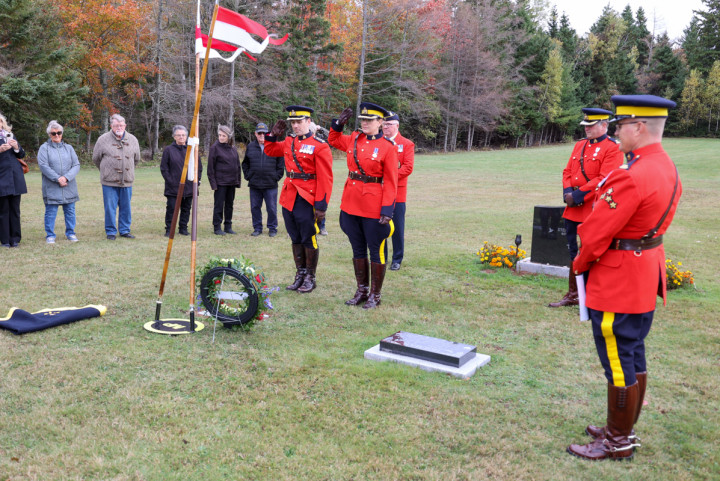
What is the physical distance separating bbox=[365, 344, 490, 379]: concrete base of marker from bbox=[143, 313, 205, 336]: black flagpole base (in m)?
1.76

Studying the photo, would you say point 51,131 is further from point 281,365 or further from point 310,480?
point 310,480

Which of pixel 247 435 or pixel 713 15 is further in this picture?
pixel 713 15

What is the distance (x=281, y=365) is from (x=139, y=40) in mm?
33583

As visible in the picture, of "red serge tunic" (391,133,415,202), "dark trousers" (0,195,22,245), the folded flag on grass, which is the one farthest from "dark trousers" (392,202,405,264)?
"dark trousers" (0,195,22,245)

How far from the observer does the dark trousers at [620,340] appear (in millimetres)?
3467

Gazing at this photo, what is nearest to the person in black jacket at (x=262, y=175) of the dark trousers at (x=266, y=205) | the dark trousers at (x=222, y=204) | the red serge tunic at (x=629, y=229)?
the dark trousers at (x=266, y=205)

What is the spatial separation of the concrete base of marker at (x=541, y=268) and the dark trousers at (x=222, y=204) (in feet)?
18.9

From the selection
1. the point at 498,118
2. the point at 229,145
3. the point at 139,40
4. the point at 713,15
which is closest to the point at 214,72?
the point at 139,40

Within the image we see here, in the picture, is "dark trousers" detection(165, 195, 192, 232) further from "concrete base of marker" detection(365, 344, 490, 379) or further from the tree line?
the tree line

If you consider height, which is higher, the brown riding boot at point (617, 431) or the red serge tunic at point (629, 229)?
the red serge tunic at point (629, 229)

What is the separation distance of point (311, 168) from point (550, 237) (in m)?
3.67

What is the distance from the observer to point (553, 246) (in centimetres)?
830

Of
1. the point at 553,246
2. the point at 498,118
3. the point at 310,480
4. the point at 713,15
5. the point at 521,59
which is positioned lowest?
the point at 310,480

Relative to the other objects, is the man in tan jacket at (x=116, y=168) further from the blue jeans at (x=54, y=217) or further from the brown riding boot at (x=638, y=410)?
the brown riding boot at (x=638, y=410)
